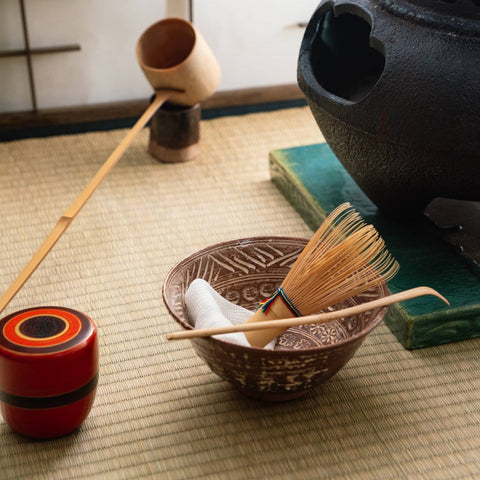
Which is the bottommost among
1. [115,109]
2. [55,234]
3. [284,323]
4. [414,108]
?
[115,109]

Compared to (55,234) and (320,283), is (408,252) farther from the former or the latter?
(55,234)

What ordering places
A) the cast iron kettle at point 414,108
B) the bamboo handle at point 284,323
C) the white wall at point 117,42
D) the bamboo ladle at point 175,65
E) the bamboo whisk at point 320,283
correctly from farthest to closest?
the white wall at point 117,42
the bamboo ladle at point 175,65
the cast iron kettle at point 414,108
the bamboo whisk at point 320,283
the bamboo handle at point 284,323

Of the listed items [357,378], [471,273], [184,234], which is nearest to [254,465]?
[357,378]

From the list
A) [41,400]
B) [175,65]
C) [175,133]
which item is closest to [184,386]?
[41,400]

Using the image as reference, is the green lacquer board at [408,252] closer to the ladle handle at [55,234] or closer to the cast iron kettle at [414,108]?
the cast iron kettle at [414,108]

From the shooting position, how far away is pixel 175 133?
2344 mm

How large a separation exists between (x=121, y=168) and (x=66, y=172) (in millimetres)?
166

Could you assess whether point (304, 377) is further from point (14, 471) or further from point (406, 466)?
point (14, 471)

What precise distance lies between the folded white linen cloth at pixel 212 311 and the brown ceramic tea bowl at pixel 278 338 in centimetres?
2

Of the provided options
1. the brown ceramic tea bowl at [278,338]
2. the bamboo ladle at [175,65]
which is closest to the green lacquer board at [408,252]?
the brown ceramic tea bowl at [278,338]

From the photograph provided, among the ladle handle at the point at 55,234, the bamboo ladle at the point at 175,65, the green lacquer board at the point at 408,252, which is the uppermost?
the bamboo ladle at the point at 175,65

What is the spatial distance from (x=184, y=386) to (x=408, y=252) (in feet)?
2.05

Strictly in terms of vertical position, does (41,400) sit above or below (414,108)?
below

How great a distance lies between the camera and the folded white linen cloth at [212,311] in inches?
51.6
